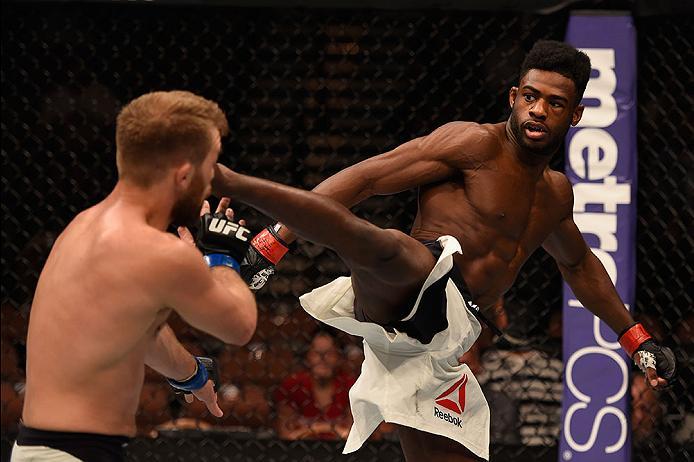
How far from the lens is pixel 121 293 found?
138 cm

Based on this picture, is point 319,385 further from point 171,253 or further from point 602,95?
point 171,253

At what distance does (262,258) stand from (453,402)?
0.49 metres

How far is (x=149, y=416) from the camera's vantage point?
317cm

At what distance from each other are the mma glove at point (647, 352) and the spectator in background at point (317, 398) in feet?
3.37

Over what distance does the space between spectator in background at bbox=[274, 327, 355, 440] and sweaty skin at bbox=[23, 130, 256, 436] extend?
5.57 feet

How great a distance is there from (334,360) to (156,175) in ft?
5.89

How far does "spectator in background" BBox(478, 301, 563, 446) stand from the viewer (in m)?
3.10

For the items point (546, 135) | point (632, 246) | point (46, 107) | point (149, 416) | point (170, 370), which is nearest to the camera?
point (170, 370)

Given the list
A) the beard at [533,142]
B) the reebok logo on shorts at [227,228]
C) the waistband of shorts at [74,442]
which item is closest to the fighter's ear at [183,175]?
the reebok logo on shorts at [227,228]

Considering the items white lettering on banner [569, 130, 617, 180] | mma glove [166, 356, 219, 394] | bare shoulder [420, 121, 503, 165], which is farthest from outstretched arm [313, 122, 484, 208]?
white lettering on banner [569, 130, 617, 180]

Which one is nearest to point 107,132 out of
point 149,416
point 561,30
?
point 149,416

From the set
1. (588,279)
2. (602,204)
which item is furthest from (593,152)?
(588,279)

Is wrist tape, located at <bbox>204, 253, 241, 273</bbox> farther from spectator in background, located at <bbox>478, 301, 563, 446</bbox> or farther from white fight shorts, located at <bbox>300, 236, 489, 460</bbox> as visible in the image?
spectator in background, located at <bbox>478, 301, 563, 446</bbox>

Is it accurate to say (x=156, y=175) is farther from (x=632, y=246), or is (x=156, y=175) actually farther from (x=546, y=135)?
A: (x=632, y=246)
